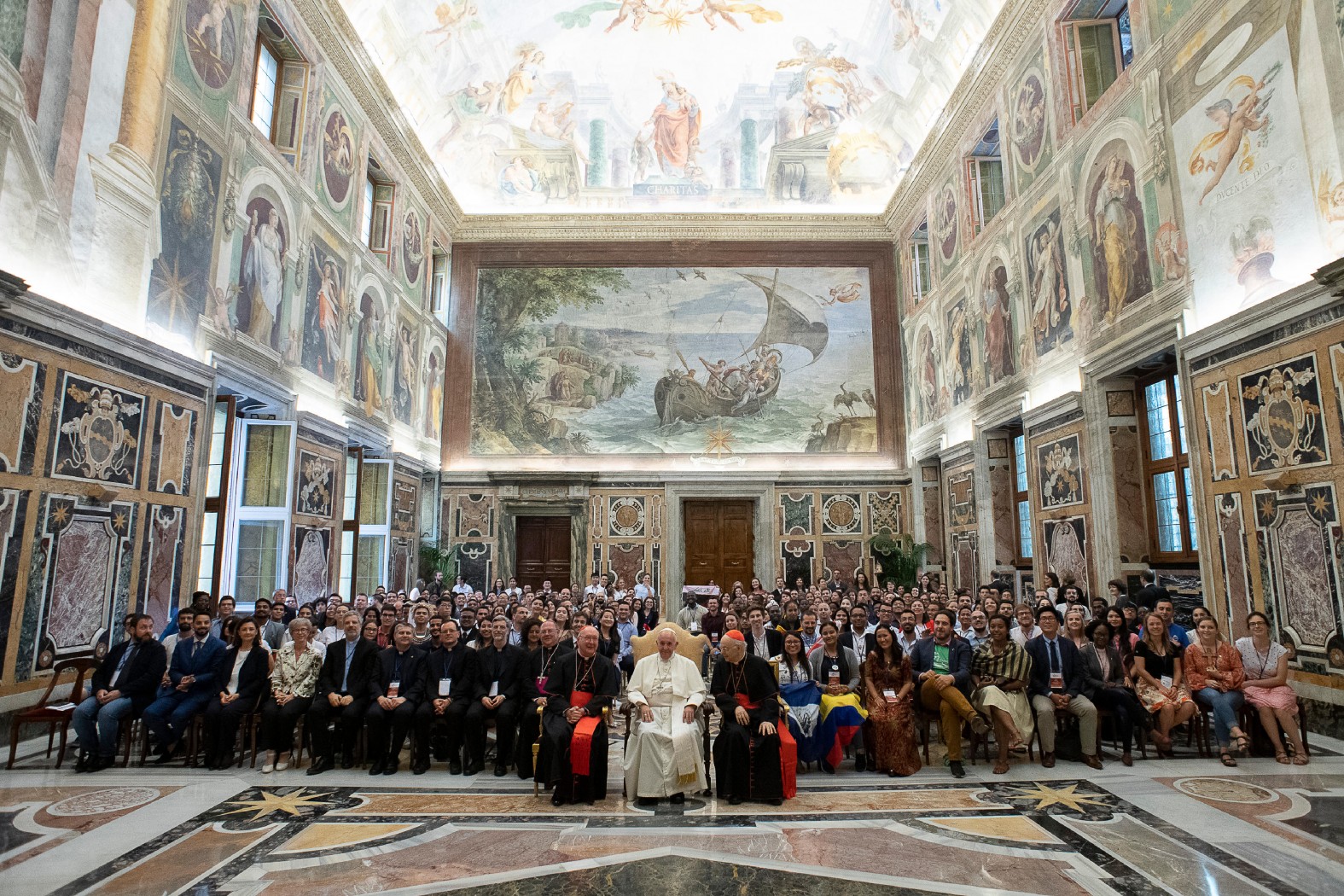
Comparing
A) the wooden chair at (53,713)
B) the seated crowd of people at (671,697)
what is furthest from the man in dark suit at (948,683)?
the wooden chair at (53,713)

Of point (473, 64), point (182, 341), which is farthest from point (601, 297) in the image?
point (182, 341)

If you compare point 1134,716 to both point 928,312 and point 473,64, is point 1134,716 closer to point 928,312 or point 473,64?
point 928,312

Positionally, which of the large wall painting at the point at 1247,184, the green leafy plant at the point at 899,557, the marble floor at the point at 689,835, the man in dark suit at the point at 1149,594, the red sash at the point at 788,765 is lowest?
the marble floor at the point at 689,835

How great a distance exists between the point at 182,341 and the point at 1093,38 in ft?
45.3

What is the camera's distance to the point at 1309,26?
7.24 metres

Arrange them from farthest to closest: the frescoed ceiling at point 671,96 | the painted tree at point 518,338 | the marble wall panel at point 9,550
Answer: the painted tree at point 518,338 → the frescoed ceiling at point 671,96 → the marble wall panel at point 9,550

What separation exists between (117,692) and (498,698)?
10.8ft

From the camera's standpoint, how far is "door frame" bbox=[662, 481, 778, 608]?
19422 millimetres

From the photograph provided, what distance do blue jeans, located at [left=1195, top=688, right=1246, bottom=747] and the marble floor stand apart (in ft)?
0.99

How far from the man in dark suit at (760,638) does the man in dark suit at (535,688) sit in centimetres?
198

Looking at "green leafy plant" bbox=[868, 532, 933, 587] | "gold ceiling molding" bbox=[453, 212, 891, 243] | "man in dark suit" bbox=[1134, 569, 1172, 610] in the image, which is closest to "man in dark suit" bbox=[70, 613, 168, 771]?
"man in dark suit" bbox=[1134, 569, 1172, 610]

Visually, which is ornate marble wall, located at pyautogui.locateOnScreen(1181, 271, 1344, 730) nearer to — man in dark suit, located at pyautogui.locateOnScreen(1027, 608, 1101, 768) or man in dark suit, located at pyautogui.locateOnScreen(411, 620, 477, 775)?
man in dark suit, located at pyautogui.locateOnScreen(1027, 608, 1101, 768)

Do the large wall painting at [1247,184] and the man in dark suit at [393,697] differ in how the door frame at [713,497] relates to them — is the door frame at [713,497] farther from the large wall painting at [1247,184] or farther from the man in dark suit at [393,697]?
the man in dark suit at [393,697]

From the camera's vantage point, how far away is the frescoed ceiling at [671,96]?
1652cm
